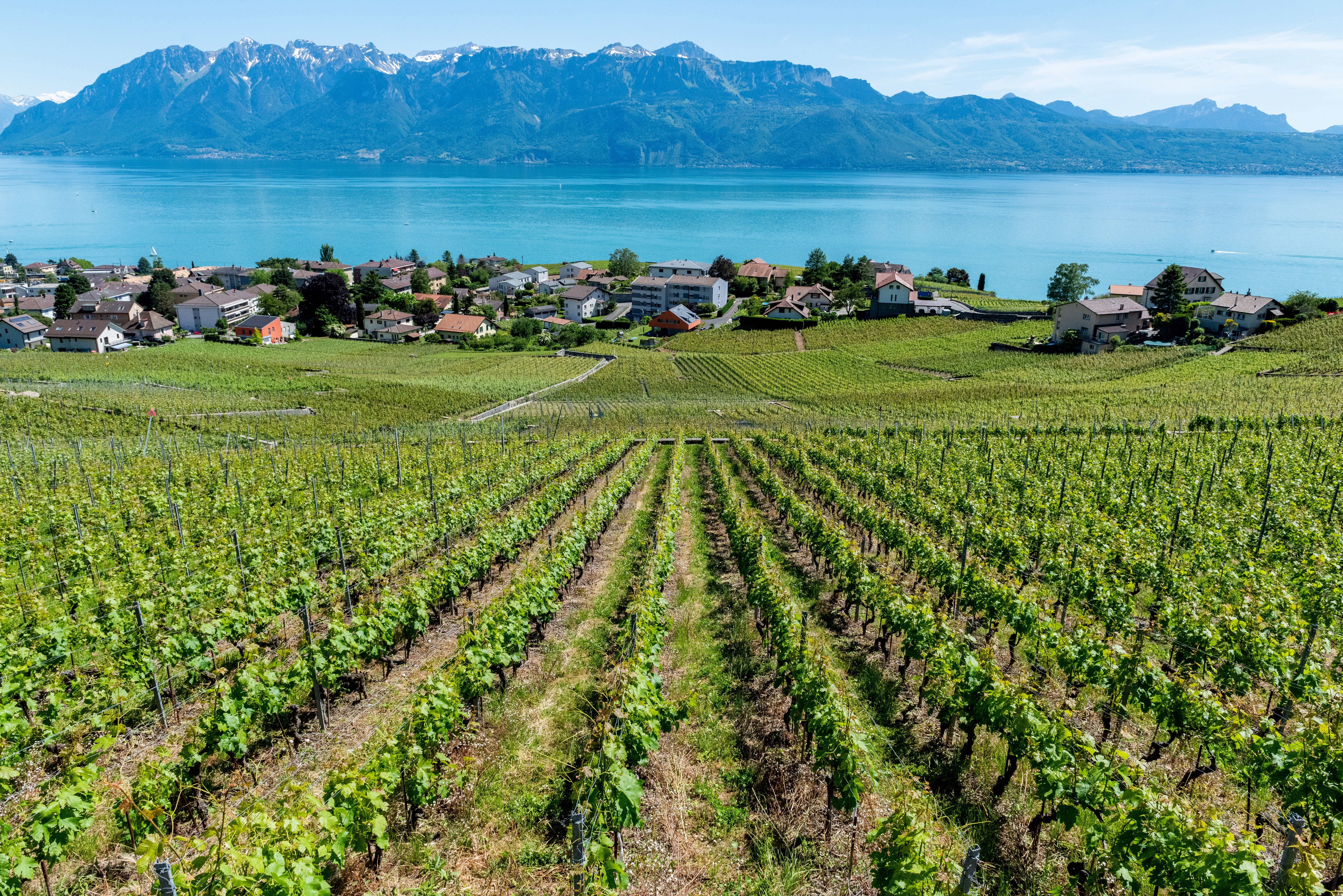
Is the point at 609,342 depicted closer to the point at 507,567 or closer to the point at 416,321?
the point at 416,321

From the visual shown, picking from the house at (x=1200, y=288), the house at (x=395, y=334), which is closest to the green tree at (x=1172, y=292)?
the house at (x=1200, y=288)

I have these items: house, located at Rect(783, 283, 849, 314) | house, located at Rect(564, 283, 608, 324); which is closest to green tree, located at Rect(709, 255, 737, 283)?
house, located at Rect(783, 283, 849, 314)

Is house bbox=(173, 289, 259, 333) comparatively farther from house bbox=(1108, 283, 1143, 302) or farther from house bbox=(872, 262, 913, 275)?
house bbox=(1108, 283, 1143, 302)

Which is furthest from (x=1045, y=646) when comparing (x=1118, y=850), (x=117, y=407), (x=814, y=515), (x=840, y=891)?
(x=117, y=407)

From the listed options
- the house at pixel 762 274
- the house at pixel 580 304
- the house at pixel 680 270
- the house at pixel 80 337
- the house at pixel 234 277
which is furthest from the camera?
the house at pixel 234 277

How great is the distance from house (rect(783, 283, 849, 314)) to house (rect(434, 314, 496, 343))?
141ft

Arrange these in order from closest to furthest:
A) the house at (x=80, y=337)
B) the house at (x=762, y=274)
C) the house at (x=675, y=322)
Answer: the house at (x=80, y=337), the house at (x=675, y=322), the house at (x=762, y=274)

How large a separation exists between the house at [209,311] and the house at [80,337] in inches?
554

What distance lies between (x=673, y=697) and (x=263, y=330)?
307ft

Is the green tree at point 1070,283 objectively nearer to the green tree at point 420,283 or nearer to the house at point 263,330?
the green tree at point 420,283

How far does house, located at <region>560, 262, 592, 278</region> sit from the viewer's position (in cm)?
Answer: 12194

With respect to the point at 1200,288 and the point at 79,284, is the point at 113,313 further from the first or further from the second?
the point at 1200,288

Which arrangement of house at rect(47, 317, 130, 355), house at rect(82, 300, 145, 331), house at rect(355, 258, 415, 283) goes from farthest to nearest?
house at rect(355, 258, 415, 283) → house at rect(82, 300, 145, 331) → house at rect(47, 317, 130, 355)

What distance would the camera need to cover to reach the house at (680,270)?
108 meters
